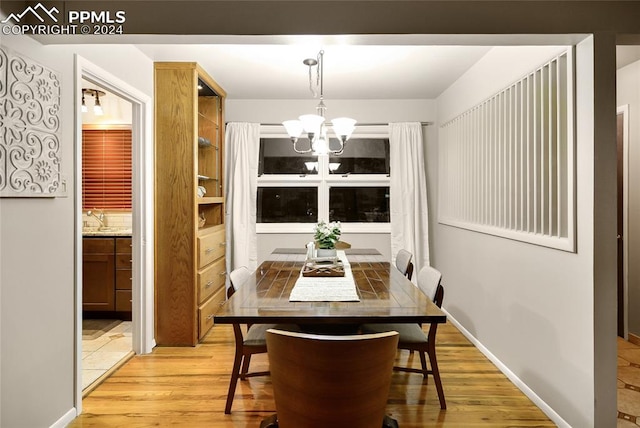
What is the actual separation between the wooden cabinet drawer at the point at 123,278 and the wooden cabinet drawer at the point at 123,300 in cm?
5

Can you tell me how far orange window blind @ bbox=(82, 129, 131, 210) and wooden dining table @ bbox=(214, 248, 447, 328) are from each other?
2.72 metres

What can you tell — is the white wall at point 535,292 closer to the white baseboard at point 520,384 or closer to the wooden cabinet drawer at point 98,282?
the white baseboard at point 520,384

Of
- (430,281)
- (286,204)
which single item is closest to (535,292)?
(430,281)

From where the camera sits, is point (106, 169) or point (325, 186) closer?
point (106, 169)

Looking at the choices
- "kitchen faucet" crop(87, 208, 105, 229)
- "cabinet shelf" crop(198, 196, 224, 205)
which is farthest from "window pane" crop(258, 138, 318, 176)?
"kitchen faucet" crop(87, 208, 105, 229)

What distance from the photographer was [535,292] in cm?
271

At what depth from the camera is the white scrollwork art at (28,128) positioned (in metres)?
1.91

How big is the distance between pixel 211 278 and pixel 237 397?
5.25 feet

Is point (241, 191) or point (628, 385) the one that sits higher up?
point (241, 191)

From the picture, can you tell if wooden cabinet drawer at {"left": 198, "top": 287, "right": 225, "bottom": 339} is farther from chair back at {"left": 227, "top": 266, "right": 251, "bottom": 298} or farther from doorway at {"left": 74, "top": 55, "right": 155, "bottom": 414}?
chair back at {"left": 227, "top": 266, "right": 251, "bottom": 298}

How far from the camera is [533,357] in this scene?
272cm

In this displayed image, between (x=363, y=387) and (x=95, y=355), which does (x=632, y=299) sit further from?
(x=95, y=355)

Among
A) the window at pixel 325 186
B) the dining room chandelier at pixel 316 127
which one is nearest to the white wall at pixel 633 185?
the window at pixel 325 186

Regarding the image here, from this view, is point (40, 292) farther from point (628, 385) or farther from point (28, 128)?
point (628, 385)
